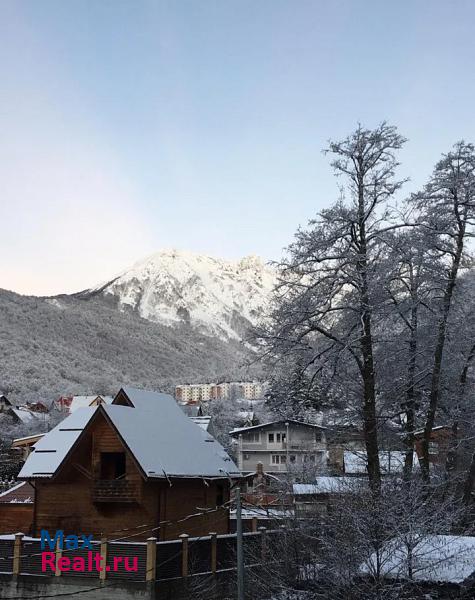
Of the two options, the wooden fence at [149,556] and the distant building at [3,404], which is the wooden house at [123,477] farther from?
the distant building at [3,404]

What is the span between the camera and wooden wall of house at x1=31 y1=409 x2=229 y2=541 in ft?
83.9

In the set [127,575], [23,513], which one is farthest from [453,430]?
[23,513]

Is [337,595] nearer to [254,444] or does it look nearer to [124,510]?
[124,510]

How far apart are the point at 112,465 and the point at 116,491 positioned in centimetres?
207

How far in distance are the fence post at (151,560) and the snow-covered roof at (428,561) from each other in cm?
813

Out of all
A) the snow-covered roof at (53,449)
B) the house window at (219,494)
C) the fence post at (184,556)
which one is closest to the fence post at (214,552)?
the fence post at (184,556)

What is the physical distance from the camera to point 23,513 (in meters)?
29.8

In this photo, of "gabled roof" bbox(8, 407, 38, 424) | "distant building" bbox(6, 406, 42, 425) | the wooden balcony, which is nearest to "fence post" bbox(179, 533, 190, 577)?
the wooden balcony

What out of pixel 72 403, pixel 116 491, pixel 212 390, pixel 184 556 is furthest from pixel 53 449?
pixel 212 390

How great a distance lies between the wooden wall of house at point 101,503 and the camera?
25.6m

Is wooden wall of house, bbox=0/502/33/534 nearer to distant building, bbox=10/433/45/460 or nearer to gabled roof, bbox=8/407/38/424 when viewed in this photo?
distant building, bbox=10/433/45/460

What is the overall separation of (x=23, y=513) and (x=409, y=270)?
1965cm

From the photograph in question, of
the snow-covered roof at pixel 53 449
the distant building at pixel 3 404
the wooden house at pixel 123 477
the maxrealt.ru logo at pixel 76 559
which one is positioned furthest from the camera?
the distant building at pixel 3 404

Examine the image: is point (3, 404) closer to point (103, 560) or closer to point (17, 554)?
point (17, 554)
